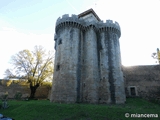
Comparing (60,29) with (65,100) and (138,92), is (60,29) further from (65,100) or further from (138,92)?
(138,92)

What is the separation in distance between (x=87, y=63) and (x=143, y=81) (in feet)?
42.3

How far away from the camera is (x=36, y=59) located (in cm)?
2608

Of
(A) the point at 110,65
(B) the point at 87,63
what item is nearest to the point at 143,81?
(A) the point at 110,65

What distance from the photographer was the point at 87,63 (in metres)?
18.8

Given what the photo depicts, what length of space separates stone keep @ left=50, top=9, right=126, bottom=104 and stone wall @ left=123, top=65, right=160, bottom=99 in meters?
6.44

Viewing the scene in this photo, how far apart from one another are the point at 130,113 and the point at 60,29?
15904mm

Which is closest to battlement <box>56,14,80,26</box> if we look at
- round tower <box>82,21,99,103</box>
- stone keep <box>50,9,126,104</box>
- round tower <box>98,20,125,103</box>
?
stone keep <box>50,9,126,104</box>

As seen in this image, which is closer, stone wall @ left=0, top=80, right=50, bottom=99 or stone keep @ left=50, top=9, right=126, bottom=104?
stone keep @ left=50, top=9, right=126, bottom=104

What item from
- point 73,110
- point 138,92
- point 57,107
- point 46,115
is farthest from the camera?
point 138,92

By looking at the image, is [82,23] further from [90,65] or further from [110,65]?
[110,65]

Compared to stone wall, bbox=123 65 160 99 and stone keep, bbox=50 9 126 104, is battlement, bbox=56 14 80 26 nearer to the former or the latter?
stone keep, bbox=50 9 126 104

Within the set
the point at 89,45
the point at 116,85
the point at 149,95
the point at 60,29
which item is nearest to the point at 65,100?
the point at 116,85

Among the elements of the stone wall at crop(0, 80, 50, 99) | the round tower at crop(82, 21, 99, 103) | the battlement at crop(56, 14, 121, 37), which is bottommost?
the stone wall at crop(0, 80, 50, 99)

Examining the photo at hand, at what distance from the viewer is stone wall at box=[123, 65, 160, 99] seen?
22.7 m
